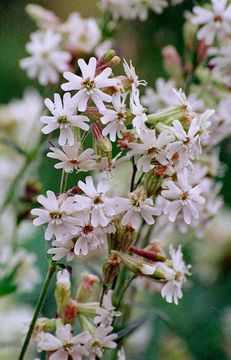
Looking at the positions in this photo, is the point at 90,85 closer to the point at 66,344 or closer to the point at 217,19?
the point at 66,344

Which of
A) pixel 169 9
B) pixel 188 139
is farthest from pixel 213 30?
pixel 169 9

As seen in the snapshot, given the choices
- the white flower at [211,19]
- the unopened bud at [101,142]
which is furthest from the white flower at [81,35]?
the unopened bud at [101,142]

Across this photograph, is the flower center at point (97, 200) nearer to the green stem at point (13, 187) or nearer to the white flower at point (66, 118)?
the white flower at point (66, 118)

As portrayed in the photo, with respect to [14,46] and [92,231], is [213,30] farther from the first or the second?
[14,46]

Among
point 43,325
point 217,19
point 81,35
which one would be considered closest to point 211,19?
point 217,19

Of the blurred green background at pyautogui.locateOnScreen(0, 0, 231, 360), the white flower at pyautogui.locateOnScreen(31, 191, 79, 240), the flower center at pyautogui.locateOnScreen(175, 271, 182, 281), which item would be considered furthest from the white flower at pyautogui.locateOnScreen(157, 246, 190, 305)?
the blurred green background at pyautogui.locateOnScreen(0, 0, 231, 360)

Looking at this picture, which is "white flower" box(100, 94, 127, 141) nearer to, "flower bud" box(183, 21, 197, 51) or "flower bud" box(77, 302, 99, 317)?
"flower bud" box(77, 302, 99, 317)
